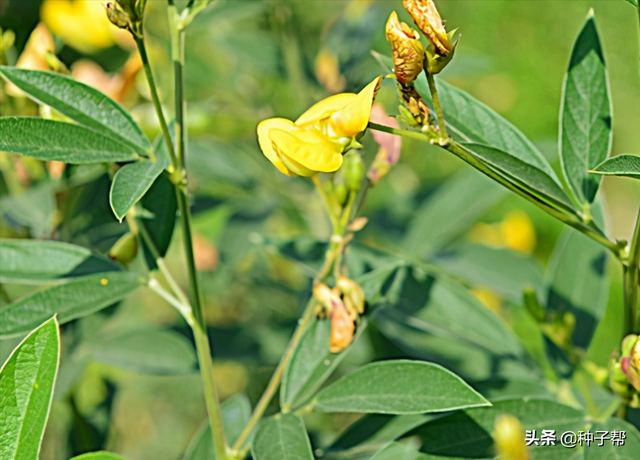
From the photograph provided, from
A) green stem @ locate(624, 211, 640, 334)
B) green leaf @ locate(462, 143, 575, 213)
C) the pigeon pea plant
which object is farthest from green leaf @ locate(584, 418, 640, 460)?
green leaf @ locate(462, 143, 575, 213)

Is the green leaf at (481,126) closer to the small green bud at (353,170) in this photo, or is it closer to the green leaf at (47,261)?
the small green bud at (353,170)

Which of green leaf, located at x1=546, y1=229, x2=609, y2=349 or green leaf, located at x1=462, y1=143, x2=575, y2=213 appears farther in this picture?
green leaf, located at x1=546, y1=229, x2=609, y2=349

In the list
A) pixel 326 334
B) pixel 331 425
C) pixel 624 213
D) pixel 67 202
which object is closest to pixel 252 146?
pixel 67 202

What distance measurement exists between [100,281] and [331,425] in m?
0.88

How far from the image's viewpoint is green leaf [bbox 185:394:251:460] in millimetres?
891

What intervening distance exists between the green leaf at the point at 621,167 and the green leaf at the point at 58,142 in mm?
460

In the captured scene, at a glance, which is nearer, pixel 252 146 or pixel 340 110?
pixel 340 110

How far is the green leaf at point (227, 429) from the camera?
891 mm

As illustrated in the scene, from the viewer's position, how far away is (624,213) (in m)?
2.73

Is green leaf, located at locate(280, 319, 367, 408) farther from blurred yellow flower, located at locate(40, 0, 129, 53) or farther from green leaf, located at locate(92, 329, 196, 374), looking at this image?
blurred yellow flower, located at locate(40, 0, 129, 53)

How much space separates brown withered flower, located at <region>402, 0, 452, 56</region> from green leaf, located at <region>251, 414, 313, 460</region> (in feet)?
1.36

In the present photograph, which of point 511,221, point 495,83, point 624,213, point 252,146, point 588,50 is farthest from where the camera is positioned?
point 495,83

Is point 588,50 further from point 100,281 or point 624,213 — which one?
point 624,213

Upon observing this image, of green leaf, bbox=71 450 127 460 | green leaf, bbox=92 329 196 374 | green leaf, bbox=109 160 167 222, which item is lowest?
green leaf, bbox=92 329 196 374
